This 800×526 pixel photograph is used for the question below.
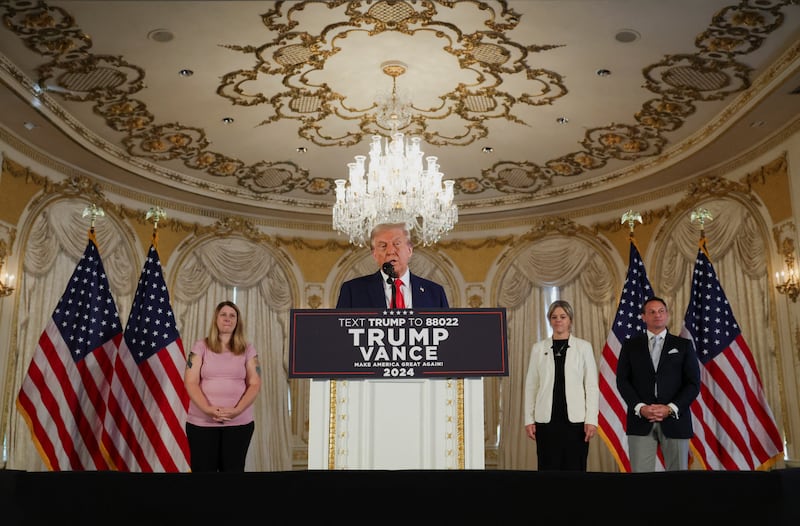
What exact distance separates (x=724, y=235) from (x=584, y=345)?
4.30 metres

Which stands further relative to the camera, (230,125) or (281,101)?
(230,125)

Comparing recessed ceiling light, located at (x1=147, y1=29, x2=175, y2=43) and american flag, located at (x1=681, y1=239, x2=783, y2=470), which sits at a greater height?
recessed ceiling light, located at (x1=147, y1=29, x2=175, y2=43)

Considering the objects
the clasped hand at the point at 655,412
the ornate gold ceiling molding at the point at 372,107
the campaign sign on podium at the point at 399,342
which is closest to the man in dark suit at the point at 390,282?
the campaign sign on podium at the point at 399,342

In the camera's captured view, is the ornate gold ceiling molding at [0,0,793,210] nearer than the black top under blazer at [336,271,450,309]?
No

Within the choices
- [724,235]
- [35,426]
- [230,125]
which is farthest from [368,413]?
[724,235]

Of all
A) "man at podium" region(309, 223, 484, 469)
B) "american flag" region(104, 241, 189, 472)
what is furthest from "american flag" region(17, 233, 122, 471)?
"man at podium" region(309, 223, 484, 469)

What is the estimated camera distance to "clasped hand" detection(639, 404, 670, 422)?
168 inches

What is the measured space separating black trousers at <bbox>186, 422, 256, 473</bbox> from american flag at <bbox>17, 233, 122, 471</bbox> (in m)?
1.62

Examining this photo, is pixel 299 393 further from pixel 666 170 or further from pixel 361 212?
pixel 666 170

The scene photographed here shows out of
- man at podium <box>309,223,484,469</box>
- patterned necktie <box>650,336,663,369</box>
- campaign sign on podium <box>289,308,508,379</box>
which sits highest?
patterned necktie <box>650,336,663,369</box>

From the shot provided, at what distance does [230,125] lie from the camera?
773 centimetres

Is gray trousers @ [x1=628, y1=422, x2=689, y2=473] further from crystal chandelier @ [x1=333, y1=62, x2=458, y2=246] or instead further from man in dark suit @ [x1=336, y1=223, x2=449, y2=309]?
crystal chandelier @ [x1=333, y1=62, x2=458, y2=246]

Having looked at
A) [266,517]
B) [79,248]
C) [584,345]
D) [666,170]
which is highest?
[666,170]

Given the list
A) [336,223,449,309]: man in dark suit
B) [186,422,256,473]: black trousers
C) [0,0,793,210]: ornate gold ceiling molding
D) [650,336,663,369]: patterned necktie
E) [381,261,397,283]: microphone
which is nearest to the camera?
[381,261,397,283]: microphone
